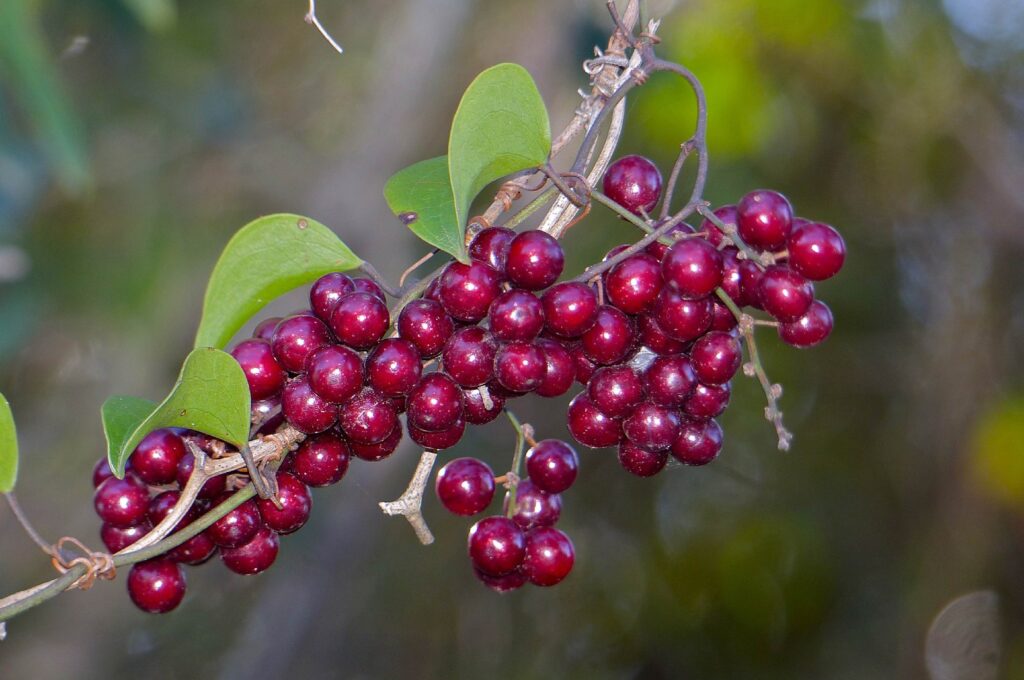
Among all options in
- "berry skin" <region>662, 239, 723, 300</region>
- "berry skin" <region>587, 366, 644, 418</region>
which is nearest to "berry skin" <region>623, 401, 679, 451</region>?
"berry skin" <region>587, 366, 644, 418</region>

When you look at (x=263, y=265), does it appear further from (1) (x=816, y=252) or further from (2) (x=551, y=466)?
(1) (x=816, y=252)

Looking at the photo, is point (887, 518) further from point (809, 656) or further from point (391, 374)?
point (391, 374)

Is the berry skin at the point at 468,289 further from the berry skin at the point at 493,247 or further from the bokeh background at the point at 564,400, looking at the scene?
the bokeh background at the point at 564,400

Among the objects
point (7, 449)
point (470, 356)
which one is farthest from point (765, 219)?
point (7, 449)

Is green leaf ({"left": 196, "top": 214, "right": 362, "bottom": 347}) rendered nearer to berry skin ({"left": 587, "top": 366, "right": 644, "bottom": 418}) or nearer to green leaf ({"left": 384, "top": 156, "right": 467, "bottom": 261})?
green leaf ({"left": 384, "top": 156, "right": 467, "bottom": 261})

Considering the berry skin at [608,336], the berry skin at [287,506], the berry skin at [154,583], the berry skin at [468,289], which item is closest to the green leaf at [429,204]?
the berry skin at [468,289]

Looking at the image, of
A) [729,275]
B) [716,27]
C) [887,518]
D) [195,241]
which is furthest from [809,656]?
[729,275]
